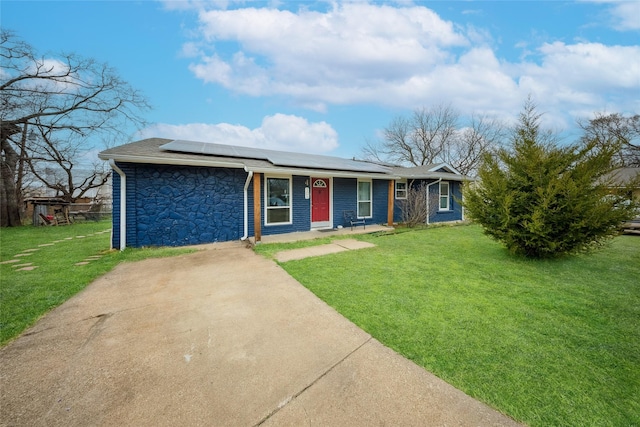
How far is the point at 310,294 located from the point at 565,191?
5.45m

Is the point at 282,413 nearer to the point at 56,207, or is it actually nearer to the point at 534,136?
the point at 534,136

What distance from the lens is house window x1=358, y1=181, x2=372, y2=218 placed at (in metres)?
10.8

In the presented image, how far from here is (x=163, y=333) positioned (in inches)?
108

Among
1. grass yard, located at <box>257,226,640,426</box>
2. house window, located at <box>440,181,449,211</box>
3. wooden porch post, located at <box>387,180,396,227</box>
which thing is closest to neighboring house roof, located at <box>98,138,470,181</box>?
wooden porch post, located at <box>387,180,396,227</box>

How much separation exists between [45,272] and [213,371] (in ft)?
16.7

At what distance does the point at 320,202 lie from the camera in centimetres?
974

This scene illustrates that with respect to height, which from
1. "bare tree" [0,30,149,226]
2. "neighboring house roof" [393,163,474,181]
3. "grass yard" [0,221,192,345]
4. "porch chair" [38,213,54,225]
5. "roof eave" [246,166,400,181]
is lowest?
"grass yard" [0,221,192,345]

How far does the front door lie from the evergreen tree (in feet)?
16.8

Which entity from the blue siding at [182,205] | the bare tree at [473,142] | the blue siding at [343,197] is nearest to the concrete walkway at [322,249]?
the blue siding at [182,205]

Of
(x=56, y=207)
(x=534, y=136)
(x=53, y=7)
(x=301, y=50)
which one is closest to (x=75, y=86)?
(x=53, y=7)

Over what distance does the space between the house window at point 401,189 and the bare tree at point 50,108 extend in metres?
14.3

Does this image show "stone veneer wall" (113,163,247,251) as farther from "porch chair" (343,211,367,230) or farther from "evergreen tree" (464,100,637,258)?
"evergreen tree" (464,100,637,258)

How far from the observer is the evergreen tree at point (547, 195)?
16.0ft

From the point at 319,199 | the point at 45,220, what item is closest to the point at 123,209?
the point at 319,199
